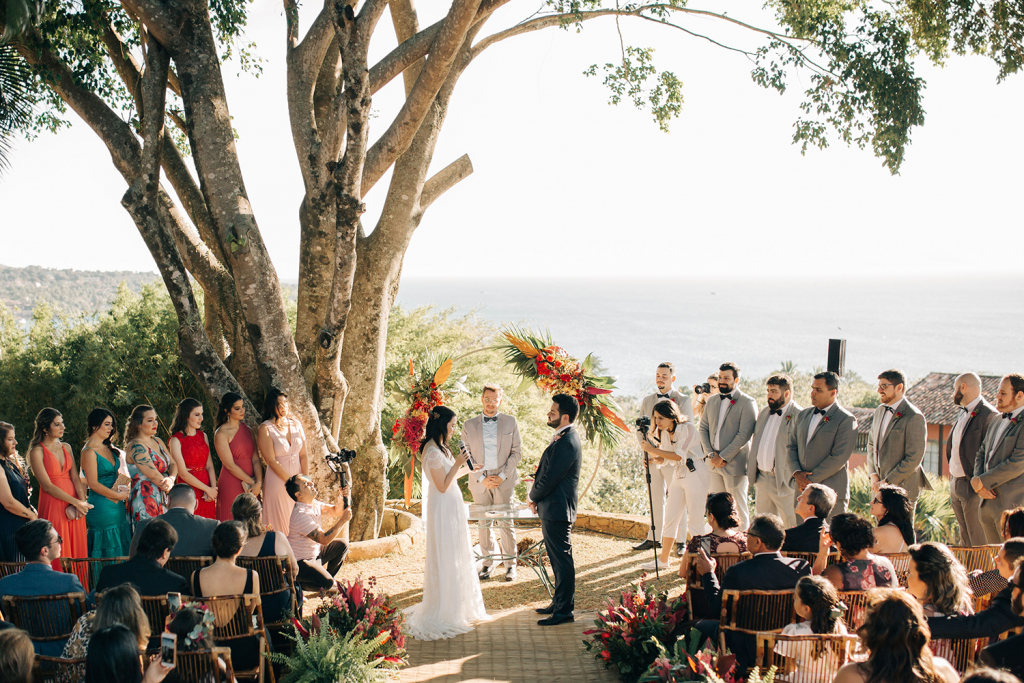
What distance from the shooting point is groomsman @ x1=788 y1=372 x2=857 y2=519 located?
6.88 m

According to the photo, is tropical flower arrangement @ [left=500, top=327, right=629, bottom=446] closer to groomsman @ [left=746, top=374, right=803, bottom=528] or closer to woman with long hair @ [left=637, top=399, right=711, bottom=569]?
woman with long hair @ [left=637, top=399, right=711, bottom=569]

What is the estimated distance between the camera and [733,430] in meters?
7.78

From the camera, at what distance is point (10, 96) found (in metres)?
7.97

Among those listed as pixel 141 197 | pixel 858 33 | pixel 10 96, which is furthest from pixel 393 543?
pixel 858 33

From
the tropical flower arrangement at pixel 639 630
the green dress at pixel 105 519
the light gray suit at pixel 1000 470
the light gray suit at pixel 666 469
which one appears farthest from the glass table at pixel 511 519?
the light gray suit at pixel 1000 470

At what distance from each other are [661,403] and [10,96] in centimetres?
731

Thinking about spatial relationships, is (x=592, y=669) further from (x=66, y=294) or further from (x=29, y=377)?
(x=66, y=294)

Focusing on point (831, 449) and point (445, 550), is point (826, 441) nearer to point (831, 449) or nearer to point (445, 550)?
point (831, 449)

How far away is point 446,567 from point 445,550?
13 cm

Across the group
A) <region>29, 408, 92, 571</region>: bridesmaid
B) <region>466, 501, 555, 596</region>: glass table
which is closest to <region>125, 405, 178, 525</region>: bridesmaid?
<region>29, 408, 92, 571</region>: bridesmaid

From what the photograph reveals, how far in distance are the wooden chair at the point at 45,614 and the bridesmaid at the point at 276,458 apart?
267cm

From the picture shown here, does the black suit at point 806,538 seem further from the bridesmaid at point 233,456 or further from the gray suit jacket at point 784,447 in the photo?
the bridesmaid at point 233,456

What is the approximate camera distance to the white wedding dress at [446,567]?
6152 mm

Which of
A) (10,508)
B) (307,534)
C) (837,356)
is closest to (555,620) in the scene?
(307,534)
